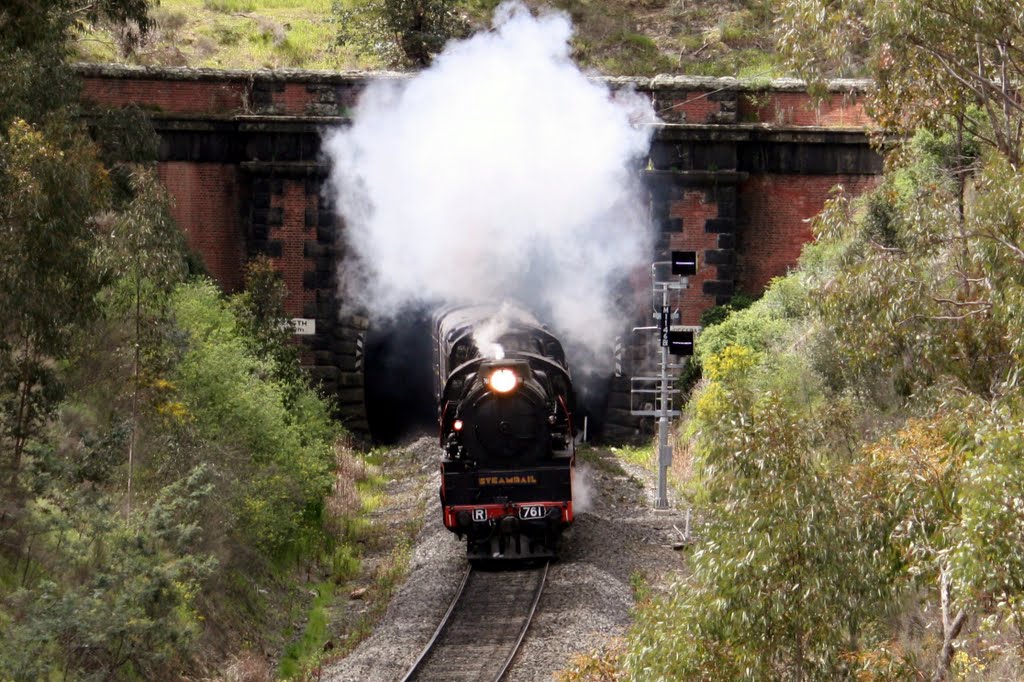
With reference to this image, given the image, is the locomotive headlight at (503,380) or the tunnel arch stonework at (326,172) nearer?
the locomotive headlight at (503,380)

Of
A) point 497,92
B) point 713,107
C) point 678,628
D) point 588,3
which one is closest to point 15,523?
point 678,628

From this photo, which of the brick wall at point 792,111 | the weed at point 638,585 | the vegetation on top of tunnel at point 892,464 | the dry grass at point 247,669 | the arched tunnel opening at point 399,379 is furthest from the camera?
the arched tunnel opening at point 399,379

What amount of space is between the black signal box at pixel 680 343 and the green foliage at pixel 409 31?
14.5 meters

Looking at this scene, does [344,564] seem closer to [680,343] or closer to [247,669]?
[247,669]

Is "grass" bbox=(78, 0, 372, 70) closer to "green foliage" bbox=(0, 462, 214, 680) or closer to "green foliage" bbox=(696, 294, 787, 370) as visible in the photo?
"green foliage" bbox=(696, 294, 787, 370)

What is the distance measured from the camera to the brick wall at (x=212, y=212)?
2744 cm

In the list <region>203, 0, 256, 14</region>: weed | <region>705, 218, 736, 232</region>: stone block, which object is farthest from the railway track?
<region>203, 0, 256, 14</region>: weed

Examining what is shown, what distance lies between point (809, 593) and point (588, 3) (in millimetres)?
35907

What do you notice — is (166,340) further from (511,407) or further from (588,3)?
(588,3)

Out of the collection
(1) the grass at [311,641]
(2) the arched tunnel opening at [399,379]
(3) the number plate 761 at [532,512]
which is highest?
(2) the arched tunnel opening at [399,379]

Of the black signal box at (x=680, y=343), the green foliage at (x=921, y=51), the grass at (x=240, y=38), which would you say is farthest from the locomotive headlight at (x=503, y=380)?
the grass at (x=240, y=38)

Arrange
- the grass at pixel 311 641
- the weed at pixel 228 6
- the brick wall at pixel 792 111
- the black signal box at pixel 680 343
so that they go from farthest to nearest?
the weed at pixel 228 6, the brick wall at pixel 792 111, the black signal box at pixel 680 343, the grass at pixel 311 641

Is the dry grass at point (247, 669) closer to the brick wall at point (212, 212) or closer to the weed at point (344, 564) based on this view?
the weed at point (344, 564)

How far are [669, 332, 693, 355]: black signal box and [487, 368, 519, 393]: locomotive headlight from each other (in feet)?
17.5
